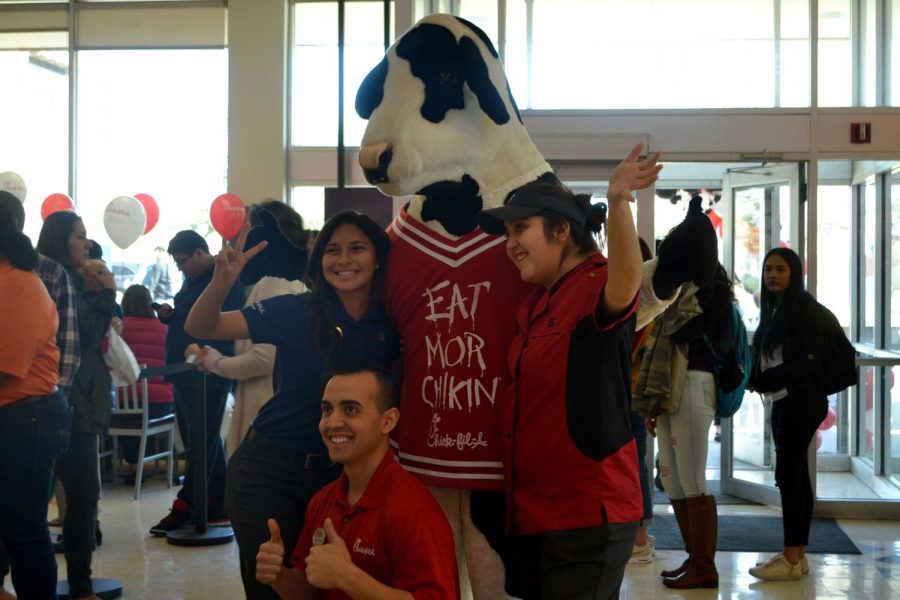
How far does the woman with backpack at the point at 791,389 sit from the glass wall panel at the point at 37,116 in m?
6.71

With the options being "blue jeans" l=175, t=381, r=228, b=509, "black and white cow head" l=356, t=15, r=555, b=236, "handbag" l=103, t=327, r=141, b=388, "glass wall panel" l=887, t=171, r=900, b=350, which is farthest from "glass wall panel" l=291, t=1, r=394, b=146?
"black and white cow head" l=356, t=15, r=555, b=236

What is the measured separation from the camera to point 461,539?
93.3 inches

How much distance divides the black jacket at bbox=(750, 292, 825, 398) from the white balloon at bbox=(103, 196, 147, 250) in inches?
199

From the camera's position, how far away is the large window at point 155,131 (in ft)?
Result: 30.4

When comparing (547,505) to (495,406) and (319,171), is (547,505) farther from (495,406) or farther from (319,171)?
(319,171)

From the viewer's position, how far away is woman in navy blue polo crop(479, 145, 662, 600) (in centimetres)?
208

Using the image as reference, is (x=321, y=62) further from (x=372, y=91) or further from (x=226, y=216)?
(x=372, y=91)

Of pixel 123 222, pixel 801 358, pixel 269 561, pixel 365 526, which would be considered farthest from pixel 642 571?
pixel 123 222

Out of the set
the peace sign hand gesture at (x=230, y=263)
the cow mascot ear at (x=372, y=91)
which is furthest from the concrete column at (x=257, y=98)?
the cow mascot ear at (x=372, y=91)

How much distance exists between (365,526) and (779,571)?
3.18 m

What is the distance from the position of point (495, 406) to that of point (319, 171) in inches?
282

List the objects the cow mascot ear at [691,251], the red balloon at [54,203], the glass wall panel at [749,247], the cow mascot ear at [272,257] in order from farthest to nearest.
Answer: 1. the red balloon at [54,203]
2. the glass wall panel at [749,247]
3. the cow mascot ear at [272,257]
4. the cow mascot ear at [691,251]

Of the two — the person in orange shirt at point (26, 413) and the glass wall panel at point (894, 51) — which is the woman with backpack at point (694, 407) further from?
the glass wall panel at point (894, 51)

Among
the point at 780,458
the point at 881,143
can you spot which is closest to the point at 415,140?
the point at 780,458
